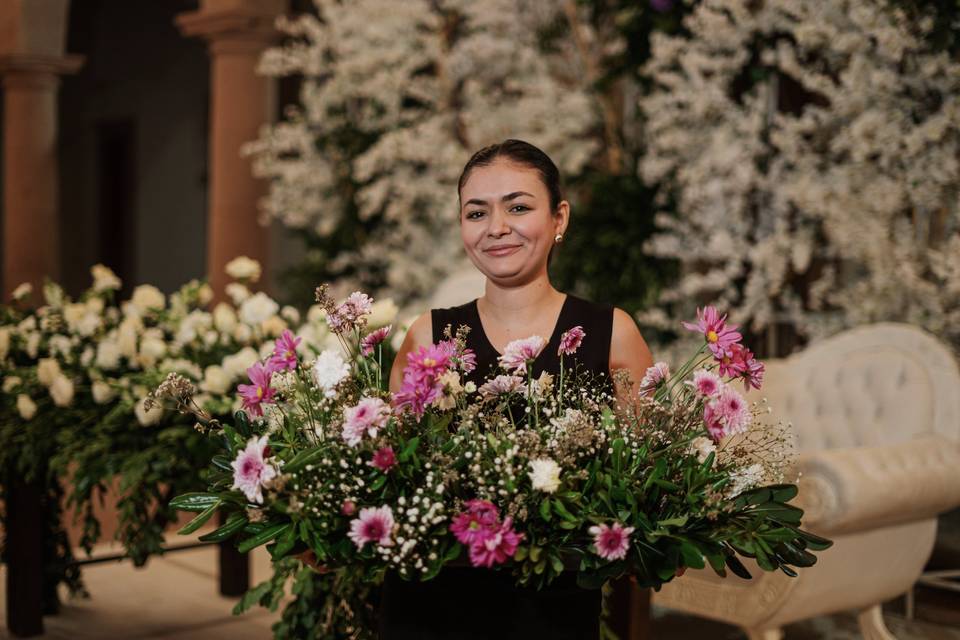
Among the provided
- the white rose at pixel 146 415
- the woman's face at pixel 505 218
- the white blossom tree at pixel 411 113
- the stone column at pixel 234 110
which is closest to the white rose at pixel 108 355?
the white rose at pixel 146 415

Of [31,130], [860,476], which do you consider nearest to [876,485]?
[860,476]

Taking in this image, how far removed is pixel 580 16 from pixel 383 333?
20.1 ft

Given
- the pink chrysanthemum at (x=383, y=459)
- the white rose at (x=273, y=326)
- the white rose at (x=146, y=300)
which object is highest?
the white rose at (x=146, y=300)

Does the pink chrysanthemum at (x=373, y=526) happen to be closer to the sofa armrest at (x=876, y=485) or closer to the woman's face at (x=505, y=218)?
the woman's face at (x=505, y=218)

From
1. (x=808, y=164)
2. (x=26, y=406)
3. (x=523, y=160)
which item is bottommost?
(x=26, y=406)

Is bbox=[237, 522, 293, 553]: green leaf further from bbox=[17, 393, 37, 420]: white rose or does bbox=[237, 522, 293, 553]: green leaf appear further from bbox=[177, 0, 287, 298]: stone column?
bbox=[177, 0, 287, 298]: stone column

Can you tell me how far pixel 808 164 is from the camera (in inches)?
240

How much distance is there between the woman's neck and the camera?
7.48 feet

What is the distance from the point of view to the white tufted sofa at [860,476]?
3.75 metres

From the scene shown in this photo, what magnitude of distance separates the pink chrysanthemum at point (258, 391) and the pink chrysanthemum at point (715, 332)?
2.34 ft

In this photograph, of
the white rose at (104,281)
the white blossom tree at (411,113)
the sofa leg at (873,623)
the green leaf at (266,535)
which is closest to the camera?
the green leaf at (266,535)

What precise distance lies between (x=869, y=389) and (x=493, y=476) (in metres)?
3.25

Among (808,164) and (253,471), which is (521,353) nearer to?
(253,471)

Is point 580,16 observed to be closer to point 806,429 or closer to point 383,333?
point 806,429
